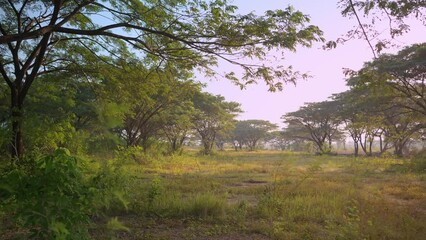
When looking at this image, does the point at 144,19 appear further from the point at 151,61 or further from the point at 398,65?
the point at 398,65

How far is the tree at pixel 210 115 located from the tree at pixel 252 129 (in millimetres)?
14275

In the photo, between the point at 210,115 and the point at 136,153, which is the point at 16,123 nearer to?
the point at 136,153

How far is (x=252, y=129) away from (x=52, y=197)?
2090 inches

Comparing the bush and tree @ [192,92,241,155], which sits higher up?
tree @ [192,92,241,155]

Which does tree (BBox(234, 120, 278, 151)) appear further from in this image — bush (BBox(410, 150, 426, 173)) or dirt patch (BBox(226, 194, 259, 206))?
dirt patch (BBox(226, 194, 259, 206))

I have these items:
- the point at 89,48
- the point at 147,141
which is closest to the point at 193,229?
the point at 89,48

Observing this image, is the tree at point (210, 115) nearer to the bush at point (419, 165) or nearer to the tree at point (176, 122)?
the tree at point (176, 122)

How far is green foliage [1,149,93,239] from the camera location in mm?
2912

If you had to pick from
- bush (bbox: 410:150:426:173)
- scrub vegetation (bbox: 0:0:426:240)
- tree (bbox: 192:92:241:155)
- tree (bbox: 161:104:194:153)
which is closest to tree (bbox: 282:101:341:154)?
tree (bbox: 192:92:241:155)

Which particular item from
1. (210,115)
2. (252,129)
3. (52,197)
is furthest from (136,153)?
(252,129)

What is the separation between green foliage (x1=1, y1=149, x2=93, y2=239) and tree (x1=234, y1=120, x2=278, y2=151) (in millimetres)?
51513

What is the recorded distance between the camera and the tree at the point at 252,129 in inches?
2135

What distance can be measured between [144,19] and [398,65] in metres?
14.6

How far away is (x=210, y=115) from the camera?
33719 mm
